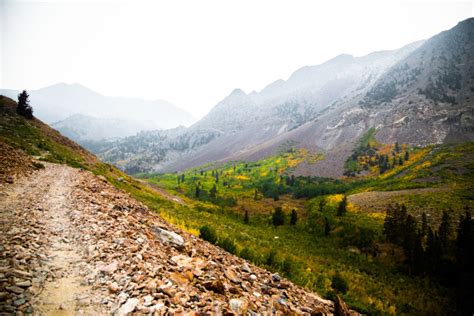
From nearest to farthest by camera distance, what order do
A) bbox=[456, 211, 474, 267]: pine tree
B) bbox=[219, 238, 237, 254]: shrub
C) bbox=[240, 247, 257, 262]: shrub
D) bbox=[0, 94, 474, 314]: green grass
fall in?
bbox=[240, 247, 257, 262]: shrub < bbox=[219, 238, 237, 254]: shrub < bbox=[0, 94, 474, 314]: green grass < bbox=[456, 211, 474, 267]: pine tree

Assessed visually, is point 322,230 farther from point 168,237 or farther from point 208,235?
point 168,237

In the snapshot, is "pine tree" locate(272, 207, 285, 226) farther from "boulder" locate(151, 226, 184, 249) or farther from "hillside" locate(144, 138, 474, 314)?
"boulder" locate(151, 226, 184, 249)

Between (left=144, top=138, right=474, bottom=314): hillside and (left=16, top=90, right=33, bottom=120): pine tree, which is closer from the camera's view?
(left=144, top=138, right=474, bottom=314): hillside

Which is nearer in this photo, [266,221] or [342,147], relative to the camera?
[266,221]

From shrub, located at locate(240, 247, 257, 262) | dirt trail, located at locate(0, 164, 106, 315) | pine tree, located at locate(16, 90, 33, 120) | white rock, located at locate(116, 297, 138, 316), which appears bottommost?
shrub, located at locate(240, 247, 257, 262)

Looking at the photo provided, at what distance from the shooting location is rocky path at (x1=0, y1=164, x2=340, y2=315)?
14.2ft

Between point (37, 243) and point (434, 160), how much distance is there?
116 meters

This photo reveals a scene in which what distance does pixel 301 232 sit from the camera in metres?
44.9

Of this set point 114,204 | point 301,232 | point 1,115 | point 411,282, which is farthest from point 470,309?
point 1,115

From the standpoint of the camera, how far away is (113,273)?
17.6 feet

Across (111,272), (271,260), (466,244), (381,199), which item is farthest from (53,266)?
(381,199)

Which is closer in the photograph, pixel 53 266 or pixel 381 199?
pixel 53 266

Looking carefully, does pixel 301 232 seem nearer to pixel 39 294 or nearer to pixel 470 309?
pixel 470 309

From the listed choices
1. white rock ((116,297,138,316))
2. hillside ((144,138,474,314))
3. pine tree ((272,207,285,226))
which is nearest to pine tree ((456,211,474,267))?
hillside ((144,138,474,314))
